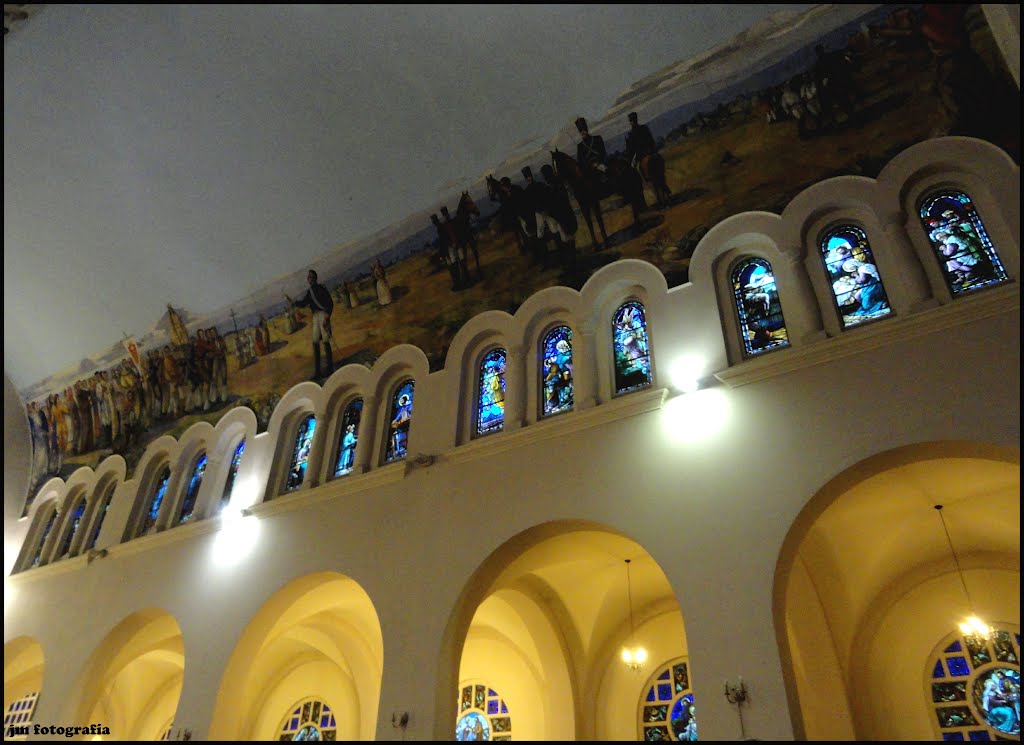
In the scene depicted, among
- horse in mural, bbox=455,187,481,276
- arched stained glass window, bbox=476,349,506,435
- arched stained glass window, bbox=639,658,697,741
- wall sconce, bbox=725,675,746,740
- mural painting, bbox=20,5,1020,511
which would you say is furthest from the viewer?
arched stained glass window, bbox=639,658,697,741

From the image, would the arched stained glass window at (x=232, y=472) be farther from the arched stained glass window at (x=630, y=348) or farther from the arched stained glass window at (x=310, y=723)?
the arched stained glass window at (x=630, y=348)

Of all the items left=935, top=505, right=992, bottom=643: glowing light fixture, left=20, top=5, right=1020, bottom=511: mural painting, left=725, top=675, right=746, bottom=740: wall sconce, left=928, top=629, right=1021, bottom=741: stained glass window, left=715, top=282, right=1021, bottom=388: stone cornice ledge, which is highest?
left=20, top=5, right=1020, bottom=511: mural painting

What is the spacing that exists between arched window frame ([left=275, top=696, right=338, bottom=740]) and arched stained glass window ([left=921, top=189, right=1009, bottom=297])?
510 inches

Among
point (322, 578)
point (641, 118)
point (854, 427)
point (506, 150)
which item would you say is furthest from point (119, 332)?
point (854, 427)

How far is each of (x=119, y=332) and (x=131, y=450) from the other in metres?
2.49

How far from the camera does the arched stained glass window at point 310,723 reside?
13.8m

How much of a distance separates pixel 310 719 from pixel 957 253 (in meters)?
13.8

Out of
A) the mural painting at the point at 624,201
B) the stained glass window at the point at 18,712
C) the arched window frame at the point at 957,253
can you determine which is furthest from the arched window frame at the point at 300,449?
the arched window frame at the point at 957,253

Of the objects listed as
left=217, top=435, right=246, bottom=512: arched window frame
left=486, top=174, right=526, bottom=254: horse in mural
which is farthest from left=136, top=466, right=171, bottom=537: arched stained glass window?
left=486, top=174, right=526, bottom=254: horse in mural

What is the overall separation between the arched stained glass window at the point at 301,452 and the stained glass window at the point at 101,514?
4601 millimetres

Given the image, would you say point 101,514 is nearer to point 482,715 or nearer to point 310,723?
point 310,723

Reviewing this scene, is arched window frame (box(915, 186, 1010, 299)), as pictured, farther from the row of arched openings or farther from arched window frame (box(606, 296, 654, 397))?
arched window frame (box(606, 296, 654, 397))

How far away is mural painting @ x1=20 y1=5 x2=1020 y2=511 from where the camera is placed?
7.83 meters

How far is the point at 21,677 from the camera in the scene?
47.5 ft
